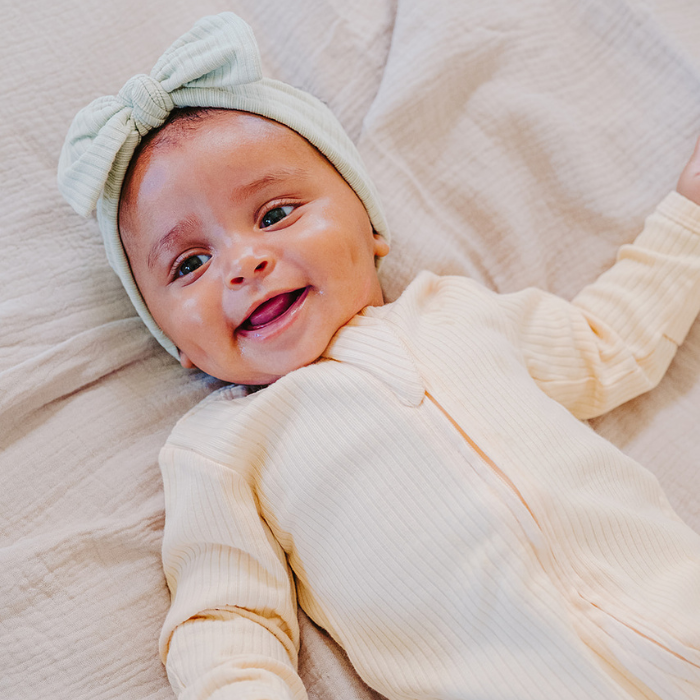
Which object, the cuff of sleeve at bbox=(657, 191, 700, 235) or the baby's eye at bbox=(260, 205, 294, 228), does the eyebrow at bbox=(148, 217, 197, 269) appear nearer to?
the baby's eye at bbox=(260, 205, 294, 228)

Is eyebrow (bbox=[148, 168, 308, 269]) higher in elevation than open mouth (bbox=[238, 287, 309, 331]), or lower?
higher

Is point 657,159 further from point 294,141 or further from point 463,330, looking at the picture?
point 294,141

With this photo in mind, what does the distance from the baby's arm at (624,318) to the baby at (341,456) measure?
0.01 meters

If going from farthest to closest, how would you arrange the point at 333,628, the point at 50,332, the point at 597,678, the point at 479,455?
the point at 50,332 < the point at 333,628 < the point at 479,455 < the point at 597,678

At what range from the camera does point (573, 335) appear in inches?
50.1

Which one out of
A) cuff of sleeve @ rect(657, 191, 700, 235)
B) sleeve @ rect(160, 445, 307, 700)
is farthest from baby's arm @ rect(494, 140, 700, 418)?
sleeve @ rect(160, 445, 307, 700)

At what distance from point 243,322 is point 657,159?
961mm

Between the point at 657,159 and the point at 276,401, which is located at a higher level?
the point at 657,159

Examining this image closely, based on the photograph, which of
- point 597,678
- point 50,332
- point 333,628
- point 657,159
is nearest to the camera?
point 597,678

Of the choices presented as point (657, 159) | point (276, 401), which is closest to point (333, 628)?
point (276, 401)

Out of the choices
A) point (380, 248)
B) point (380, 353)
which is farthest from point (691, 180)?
point (380, 353)

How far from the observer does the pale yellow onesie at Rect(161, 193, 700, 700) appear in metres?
0.95

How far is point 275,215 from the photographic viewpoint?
Answer: 1133 millimetres

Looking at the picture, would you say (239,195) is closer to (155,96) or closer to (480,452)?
(155,96)
